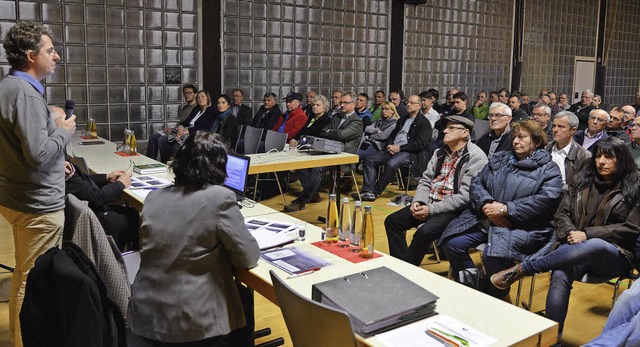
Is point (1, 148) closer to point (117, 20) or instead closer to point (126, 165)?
point (126, 165)

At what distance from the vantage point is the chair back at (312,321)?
1.66 m

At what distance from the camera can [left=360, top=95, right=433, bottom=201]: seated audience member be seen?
693 centimetres

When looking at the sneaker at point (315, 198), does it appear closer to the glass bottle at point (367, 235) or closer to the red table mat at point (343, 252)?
the red table mat at point (343, 252)

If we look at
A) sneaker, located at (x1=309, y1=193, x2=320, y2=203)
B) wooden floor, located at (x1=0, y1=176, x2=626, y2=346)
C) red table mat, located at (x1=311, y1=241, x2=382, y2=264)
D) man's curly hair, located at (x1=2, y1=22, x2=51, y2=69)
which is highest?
man's curly hair, located at (x1=2, y1=22, x2=51, y2=69)

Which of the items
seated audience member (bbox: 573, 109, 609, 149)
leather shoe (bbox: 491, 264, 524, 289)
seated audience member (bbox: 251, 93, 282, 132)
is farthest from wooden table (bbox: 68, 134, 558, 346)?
seated audience member (bbox: 251, 93, 282, 132)

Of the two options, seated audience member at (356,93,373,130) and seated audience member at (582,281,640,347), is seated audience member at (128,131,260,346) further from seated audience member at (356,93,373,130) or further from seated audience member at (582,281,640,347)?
seated audience member at (356,93,373,130)

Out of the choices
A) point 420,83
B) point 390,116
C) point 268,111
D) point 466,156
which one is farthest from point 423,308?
point 420,83

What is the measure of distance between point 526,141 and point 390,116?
13.3ft

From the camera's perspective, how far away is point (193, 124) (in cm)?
804

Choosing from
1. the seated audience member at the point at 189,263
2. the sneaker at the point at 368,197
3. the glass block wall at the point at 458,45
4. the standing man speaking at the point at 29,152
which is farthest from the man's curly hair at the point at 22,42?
the glass block wall at the point at 458,45

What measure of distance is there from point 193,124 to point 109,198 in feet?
14.7

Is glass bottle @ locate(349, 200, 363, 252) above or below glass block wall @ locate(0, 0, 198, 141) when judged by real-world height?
below

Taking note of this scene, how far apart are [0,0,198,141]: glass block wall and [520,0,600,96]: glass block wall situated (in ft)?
25.9

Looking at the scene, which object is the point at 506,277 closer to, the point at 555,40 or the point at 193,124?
the point at 193,124
